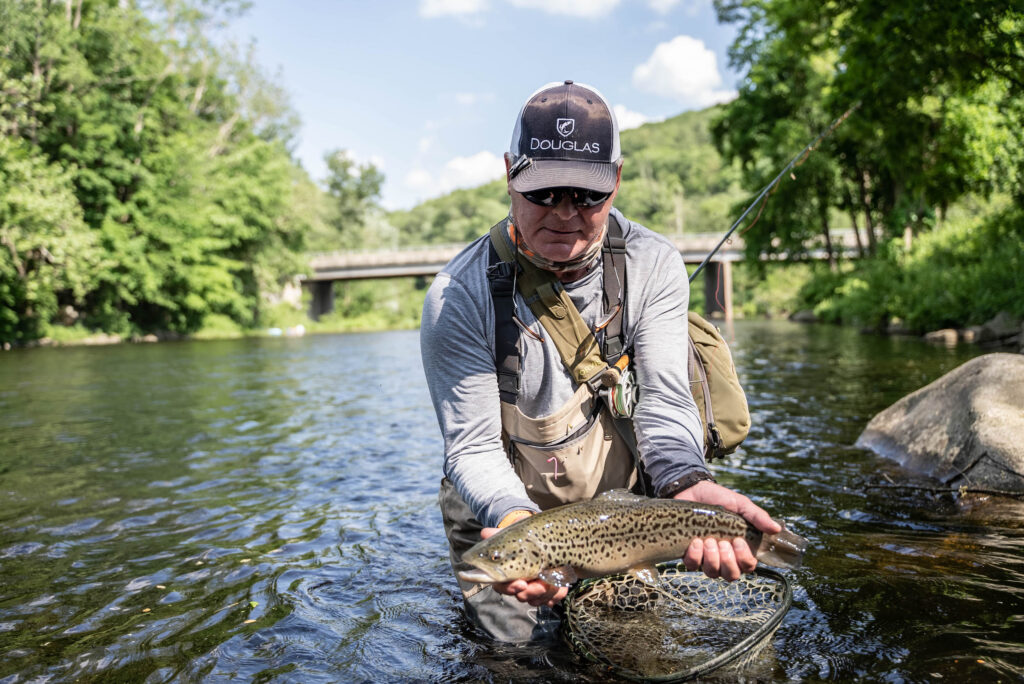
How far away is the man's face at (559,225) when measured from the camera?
3.40 meters

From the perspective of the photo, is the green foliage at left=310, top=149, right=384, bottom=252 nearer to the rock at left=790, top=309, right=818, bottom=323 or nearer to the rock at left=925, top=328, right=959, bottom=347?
the rock at left=790, top=309, right=818, bottom=323

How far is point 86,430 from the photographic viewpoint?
1212 centimetres

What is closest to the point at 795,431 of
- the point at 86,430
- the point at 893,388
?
the point at 893,388

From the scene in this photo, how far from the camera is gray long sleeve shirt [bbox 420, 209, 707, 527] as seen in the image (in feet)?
11.7

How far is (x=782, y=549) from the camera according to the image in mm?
3029

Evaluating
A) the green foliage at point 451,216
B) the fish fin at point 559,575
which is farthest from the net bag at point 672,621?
the green foliage at point 451,216

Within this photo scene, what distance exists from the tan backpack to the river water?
3.60 ft

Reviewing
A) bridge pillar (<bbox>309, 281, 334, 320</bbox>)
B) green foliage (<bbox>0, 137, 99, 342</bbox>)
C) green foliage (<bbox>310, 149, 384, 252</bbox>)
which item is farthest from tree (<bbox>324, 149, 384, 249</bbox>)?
green foliage (<bbox>0, 137, 99, 342</bbox>)

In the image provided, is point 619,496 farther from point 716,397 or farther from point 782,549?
point 716,397

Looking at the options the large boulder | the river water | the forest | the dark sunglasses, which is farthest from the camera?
the forest

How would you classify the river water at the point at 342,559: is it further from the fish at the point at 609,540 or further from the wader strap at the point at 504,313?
the wader strap at the point at 504,313

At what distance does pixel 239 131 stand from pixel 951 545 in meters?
58.0

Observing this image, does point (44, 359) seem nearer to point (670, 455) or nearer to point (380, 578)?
point (380, 578)

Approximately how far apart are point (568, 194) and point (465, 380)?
37.8 inches
